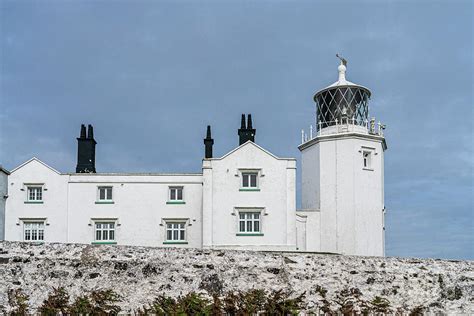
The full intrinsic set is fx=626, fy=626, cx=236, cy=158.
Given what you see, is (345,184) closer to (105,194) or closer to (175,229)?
(175,229)

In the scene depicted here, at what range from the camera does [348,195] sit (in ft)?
119

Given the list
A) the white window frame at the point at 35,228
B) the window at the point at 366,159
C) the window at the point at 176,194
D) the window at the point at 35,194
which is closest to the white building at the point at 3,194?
the white window frame at the point at 35,228

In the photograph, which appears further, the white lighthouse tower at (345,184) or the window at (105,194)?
the window at (105,194)

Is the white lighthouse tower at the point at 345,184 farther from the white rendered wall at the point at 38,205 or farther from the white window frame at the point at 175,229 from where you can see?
the white rendered wall at the point at 38,205

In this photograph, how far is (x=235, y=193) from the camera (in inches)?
1411

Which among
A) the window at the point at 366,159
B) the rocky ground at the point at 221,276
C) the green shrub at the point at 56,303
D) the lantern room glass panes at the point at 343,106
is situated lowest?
the green shrub at the point at 56,303

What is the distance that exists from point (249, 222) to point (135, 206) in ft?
23.7

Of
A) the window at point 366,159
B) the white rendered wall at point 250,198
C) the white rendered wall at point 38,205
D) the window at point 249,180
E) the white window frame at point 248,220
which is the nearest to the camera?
the white rendered wall at point 250,198

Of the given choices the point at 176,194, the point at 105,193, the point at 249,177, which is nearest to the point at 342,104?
the point at 249,177

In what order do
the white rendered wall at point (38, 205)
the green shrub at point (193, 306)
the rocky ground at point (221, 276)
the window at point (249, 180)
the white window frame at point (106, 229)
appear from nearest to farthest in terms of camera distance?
1. the green shrub at point (193, 306)
2. the rocky ground at point (221, 276)
3. the window at point (249, 180)
4. the white window frame at point (106, 229)
5. the white rendered wall at point (38, 205)

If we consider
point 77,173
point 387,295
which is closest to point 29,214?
point 77,173

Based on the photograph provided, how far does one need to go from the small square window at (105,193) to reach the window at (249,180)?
8.39 m

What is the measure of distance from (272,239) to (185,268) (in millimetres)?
25309

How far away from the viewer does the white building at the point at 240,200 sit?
117 feet
